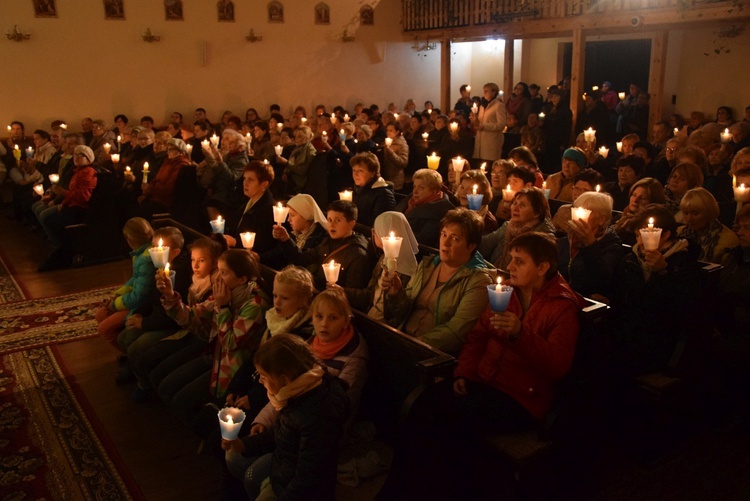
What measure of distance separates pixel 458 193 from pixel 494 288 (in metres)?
3.10

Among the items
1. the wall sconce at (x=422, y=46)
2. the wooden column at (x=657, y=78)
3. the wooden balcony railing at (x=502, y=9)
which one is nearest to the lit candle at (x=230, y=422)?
the wooden balcony railing at (x=502, y=9)

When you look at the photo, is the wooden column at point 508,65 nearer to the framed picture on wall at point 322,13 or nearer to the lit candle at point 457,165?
the framed picture on wall at point 322,13

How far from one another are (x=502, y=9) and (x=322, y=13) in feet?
13.6

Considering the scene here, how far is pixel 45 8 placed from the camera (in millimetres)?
12047

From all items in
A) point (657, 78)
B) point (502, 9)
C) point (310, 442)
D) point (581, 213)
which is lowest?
point (310, 442)

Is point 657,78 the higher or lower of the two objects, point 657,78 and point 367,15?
the lower

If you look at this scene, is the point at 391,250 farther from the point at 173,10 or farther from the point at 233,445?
the point at 173,10

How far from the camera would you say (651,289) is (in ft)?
11.2

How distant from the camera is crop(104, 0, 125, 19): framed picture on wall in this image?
12641mm

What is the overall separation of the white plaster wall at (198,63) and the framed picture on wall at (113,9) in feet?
0.37

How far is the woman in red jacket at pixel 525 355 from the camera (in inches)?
112

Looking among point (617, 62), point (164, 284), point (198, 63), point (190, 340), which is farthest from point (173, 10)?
point (164, 284)

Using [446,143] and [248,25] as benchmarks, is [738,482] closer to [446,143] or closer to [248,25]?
[446,143]

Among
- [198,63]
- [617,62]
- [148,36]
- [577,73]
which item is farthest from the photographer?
[617,62]
